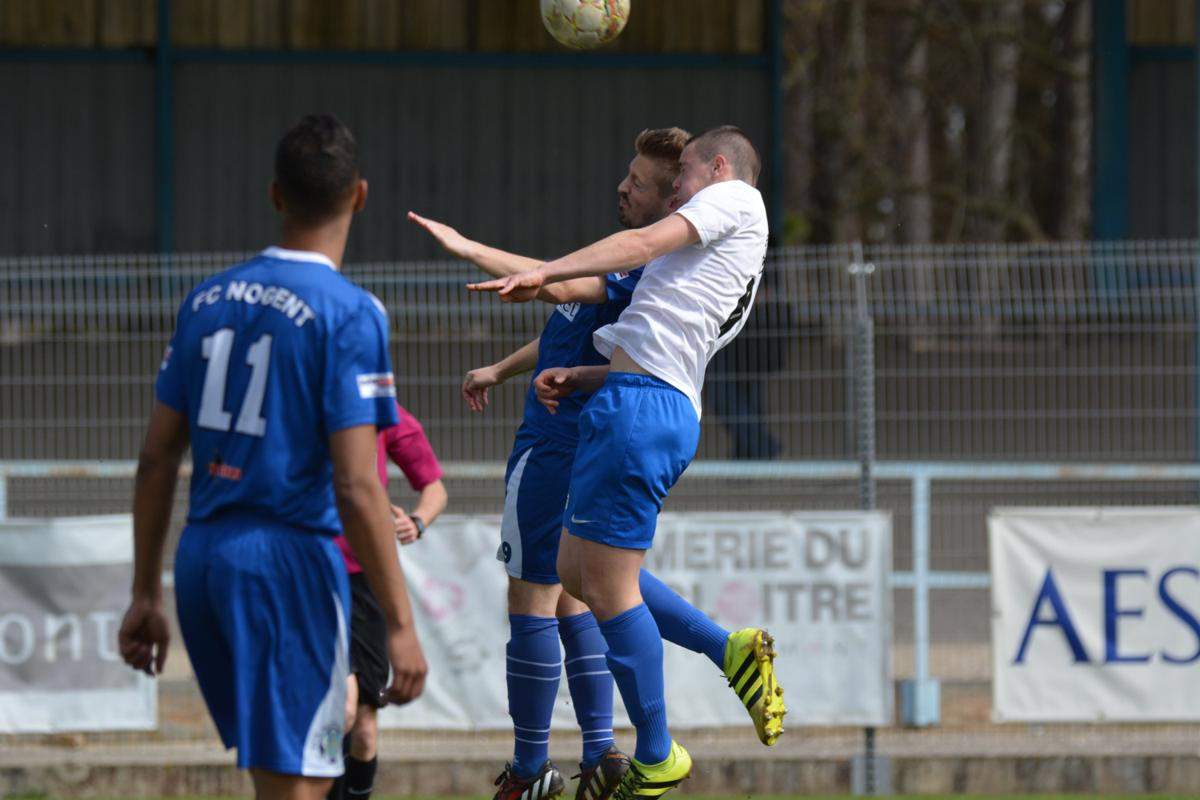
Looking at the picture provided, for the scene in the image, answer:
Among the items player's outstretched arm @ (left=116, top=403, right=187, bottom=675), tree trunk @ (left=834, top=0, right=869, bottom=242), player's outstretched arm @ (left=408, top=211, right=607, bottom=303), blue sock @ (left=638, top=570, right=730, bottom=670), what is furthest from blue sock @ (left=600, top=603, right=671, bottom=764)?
tree trunk @ (left=834, top=0, right=869, bottom=242)

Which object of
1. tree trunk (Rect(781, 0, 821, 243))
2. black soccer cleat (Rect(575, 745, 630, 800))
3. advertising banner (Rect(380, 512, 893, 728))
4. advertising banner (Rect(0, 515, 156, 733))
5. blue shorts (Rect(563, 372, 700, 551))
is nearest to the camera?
blue shorts (Rect(563, 372, 700, 551))

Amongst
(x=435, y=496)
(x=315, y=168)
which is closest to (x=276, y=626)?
(x=315, y=168)

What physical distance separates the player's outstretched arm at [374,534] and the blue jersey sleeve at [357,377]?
0.04 m

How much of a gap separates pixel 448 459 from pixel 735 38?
1148cm

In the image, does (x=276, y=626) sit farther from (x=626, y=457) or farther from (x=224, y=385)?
(x=626, y=457)

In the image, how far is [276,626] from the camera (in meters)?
4.29

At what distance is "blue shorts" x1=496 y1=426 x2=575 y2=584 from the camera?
19.1ft

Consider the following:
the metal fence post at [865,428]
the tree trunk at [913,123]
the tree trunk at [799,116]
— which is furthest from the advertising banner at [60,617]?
the tree trunk at [913,123]

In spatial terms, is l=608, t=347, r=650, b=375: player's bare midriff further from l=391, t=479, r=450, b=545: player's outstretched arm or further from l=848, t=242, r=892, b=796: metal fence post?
l=848, t=242, r=892, b=796: metal fence post

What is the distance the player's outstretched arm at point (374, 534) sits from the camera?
13.6ft

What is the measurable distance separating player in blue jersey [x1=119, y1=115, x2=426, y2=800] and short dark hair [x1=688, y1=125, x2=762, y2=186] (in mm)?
1533

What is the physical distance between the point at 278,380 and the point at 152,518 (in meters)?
0.51

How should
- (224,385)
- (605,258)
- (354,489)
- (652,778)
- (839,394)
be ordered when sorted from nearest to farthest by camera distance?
1. (354,489)
2. (224,385)
3. (605,258)
4. (652,778)
5. (839,394)

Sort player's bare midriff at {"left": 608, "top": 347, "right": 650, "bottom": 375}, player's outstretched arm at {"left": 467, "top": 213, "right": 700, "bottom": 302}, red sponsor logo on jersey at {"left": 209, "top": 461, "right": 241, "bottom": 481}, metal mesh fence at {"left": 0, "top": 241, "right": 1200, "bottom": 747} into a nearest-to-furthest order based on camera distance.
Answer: red sponsor logo on jersey at {"left": 209, "top": 461, "right": 241, "bottom": 481} < player's outstretched arm at {"left": 467, "top": 213, "right": 700, "bottom": 302} < player's bare midriff at {"left": 608, "top": 347, "right": 650, "bottom": 375} < metal mesh fence at {"left": 0, "top": 241, "right": 1200, "bottom": 747}
